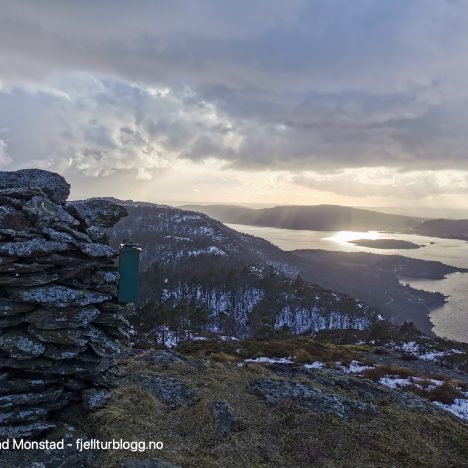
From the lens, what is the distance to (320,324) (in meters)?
154

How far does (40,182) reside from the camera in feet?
44.0

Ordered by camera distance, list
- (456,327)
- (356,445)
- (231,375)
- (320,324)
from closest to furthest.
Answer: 1. (356,445)
2. (231,375)
3. (320,324)
4. (456,327)

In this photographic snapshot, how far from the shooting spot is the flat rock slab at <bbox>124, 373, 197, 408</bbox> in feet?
49.1

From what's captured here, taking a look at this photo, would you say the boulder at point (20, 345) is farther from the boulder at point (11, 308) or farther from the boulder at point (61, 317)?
the boulder at point (11, 308)

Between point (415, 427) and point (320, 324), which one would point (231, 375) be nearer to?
point (415, 427)

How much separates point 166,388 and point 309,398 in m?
5.94

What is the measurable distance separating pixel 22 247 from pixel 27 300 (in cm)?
151

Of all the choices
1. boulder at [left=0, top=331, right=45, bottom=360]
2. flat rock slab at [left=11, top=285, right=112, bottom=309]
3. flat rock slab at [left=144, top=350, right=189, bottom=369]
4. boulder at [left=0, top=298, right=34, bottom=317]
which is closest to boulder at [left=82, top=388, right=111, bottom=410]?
boulder at [left=0, top=331, right=45, bottom=360]

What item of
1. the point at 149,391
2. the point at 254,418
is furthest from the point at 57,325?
the point at 254,418

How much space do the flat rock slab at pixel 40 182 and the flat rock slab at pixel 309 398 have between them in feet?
37.0

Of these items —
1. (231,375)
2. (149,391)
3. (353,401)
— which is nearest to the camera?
(149,391)

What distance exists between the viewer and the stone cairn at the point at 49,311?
10.9 m

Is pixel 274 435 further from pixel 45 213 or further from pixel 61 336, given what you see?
pixel 45 213

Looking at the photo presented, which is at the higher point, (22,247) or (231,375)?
(22,247)
